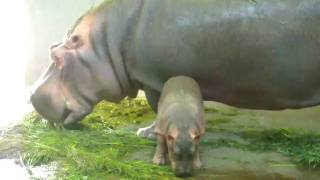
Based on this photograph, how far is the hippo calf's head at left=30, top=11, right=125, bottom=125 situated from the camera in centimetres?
393

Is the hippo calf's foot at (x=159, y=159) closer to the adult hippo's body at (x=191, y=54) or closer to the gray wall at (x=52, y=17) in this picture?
the adult hippo's body at (x=191, y=54)

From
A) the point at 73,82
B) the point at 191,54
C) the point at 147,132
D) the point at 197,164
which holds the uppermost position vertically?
the point at 191,54

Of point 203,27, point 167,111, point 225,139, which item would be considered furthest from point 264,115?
point 167,111

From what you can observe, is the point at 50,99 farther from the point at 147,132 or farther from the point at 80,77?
the point at 147,132

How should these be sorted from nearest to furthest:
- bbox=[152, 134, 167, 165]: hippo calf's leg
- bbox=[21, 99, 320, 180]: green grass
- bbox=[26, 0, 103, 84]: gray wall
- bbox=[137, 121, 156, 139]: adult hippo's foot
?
bbox=[21, 99, 320, 180]: green grass
bbox=[152, 134, 167, 165]: hippo calf's leg
bbox=[137, 121, 156, 139]: adult hippo's foot
bbox=[26, 0, 103, 84]: gray wall

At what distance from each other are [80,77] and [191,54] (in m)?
0.71

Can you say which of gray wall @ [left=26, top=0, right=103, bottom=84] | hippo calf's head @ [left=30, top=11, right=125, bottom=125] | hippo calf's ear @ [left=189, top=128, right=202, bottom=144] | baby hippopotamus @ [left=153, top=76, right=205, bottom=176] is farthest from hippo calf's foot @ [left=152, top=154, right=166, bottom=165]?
gray wall @ [left=26, top=0, right=103, bottom=84]

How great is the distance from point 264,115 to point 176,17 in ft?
3.90

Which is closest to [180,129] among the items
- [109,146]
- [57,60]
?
[109,146]

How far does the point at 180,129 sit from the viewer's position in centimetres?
317

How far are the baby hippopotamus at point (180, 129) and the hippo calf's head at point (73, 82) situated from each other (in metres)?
0.59

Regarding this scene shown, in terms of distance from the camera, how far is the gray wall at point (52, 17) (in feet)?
23.9

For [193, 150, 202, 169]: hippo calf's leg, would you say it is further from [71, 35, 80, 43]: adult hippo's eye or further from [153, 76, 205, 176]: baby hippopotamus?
[71, 35, 80, 43]: adult hippo's eye

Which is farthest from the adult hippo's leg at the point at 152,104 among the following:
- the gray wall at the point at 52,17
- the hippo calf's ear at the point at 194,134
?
the gray wall at the point at 52,17
